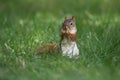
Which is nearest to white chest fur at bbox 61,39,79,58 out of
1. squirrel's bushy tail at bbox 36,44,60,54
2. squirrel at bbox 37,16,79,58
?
squirrel at bbox 37,16,79,58

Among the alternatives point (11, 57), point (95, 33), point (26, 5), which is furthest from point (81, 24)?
point (26, 5)

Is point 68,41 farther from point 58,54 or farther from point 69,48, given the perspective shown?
point 58,54

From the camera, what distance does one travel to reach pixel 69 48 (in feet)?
22.7

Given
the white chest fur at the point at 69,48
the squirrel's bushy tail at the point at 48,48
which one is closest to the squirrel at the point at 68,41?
the white chest fur at the point at 69,48

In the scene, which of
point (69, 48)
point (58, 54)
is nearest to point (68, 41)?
point (69, 48)

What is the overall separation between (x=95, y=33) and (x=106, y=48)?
0.87m

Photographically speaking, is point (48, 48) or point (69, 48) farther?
point (48, 48)

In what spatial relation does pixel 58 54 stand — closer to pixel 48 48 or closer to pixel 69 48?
pixel 69 48

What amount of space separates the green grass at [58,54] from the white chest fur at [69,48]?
7 cm

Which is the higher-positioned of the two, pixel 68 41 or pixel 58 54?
pixel 68 41

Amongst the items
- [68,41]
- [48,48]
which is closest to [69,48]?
[68,41]

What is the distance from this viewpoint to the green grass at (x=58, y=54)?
19.9ft

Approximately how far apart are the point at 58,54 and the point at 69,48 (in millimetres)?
139

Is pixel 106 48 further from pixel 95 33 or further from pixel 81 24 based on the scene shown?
pixel 81 24
